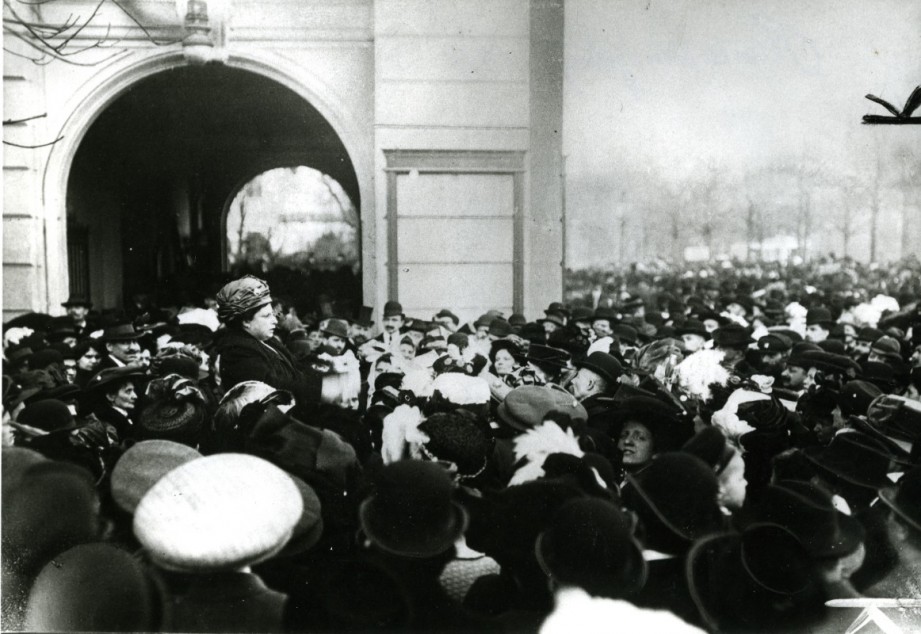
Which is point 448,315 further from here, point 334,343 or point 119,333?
point 119,333

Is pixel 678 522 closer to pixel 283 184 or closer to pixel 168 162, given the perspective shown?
pixel 283 184

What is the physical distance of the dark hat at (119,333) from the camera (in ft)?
16.3

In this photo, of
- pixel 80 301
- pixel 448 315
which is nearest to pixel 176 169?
pixel 80 301

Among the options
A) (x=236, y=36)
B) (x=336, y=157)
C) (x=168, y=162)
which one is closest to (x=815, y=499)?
(x=336, y=157)

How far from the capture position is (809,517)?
12.8ft

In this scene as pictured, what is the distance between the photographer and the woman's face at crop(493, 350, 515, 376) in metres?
4.65

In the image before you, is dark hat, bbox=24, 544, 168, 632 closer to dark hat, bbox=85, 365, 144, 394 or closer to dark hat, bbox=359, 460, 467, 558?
dark hat, bbox=85, 365, 144, 394

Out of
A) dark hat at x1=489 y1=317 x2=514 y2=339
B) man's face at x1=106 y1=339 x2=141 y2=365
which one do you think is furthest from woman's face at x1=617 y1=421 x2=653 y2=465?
man's face at x1=106 y1=339 x2=141 y2=365

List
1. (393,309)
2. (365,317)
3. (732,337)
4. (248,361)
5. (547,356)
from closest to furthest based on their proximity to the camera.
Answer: (248,361) < (547,356) < (393,309) < (365,317) < (732,337)

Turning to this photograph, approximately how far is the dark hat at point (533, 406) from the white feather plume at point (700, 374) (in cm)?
89

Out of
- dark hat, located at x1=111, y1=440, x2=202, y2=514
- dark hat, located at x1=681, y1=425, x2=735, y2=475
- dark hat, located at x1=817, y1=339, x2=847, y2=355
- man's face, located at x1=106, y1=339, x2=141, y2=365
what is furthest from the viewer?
dark hat, located at x1=817, y1=339, x2=847, y2=355

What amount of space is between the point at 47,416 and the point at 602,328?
347cm

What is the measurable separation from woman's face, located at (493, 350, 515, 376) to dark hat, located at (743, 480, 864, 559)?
1499 mm

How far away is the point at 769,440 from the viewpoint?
4.02m
